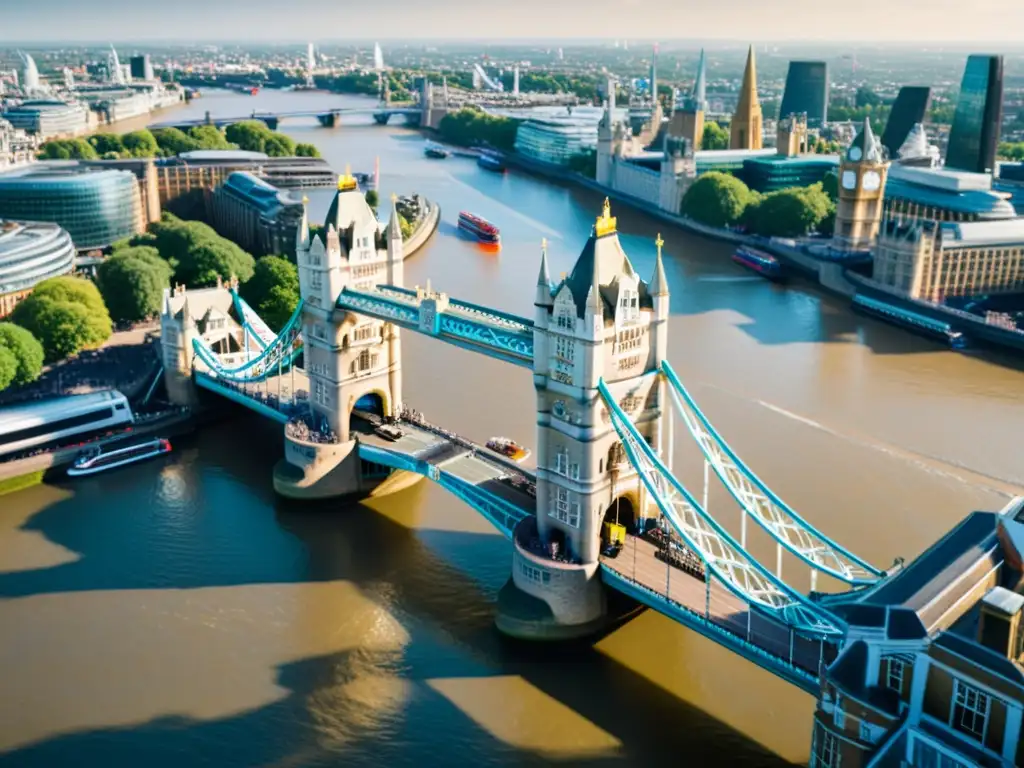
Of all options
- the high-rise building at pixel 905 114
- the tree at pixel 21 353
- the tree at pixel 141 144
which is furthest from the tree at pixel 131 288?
the high-rise building at pixel 905 114

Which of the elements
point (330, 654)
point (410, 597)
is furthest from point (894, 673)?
point (410, 597)

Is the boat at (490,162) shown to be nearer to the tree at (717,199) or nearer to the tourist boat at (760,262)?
the tree at (717,199)

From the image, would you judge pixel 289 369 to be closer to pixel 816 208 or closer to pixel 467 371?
pixel 467 371

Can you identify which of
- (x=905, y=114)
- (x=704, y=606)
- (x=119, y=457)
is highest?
(x=905, y=114)

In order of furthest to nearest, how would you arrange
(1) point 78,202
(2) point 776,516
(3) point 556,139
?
(3) point 556,139, (1) point 78,202, (2) point 776,516

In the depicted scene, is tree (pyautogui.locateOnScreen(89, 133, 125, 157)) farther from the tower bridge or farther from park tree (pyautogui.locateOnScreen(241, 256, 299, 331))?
the tower bridge

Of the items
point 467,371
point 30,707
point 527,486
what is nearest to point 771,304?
point 467,371

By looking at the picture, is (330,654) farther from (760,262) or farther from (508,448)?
(760,262)

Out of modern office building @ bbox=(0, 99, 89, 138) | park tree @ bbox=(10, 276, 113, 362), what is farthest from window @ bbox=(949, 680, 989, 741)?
modern office building @ bbox=(0, 99, 89, 138)
